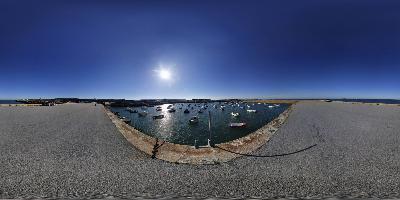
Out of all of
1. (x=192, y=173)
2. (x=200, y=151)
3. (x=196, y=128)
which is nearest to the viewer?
(x=192, y=173)

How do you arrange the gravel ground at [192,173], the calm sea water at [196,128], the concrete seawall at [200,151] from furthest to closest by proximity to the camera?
the calm sea water at [196,128] < the concrete seawall at [200,151] < the gravel ground at [192,173]

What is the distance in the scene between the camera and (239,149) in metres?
15.5

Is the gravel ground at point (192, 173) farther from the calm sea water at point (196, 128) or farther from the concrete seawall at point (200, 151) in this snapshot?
the calm sea water at point (196, 128)

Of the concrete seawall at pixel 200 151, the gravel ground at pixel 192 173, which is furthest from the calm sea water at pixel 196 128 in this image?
the gravel ground at pixel 192 173

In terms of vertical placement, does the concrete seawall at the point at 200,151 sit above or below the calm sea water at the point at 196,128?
above

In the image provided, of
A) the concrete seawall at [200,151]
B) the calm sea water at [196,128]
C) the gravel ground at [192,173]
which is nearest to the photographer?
the gravel ground at [192,173]

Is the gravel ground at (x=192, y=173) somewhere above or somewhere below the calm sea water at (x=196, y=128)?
above

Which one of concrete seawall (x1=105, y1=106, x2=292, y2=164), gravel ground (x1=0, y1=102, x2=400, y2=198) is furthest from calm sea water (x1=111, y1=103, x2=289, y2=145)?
gravel ground (x1=0, y1=102, x2=400, y2=198)

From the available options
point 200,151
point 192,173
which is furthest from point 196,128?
point 192,173

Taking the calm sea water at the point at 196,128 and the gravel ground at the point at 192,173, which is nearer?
the gravel ground at the point at 192,173

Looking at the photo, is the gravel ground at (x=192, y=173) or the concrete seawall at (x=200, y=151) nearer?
the gravel ground at (x=192, y=173)

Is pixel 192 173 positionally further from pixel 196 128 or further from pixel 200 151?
pixel 196 128

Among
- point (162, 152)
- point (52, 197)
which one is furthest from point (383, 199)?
point (52, 197)

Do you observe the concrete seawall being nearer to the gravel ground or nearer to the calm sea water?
the gravel ground
